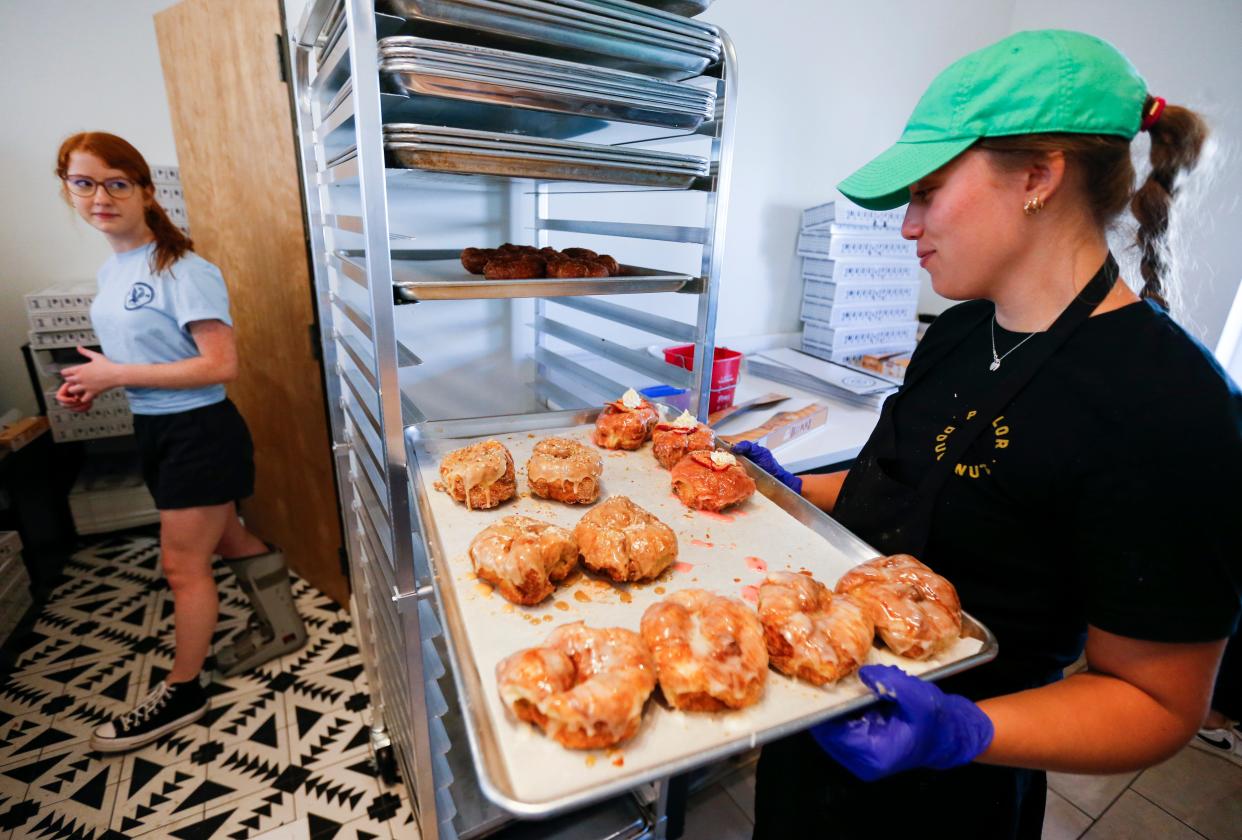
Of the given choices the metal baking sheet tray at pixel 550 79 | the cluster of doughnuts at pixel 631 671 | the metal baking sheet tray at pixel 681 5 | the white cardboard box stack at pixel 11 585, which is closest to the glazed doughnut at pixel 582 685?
the cluster of doughnuts at pixel 631 671

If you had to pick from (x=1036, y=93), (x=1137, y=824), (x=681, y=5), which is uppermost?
(x=681, y=5)

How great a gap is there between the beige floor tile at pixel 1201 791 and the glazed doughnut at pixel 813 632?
2301 mm

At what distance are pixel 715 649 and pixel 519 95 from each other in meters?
1.01

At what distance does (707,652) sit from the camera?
31.1 inches

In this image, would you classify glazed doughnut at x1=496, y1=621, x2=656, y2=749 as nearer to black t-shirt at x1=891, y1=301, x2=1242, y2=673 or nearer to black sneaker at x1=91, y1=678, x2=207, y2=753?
black t-shirt at x1=891, y1=301, x2=1242, y2=673

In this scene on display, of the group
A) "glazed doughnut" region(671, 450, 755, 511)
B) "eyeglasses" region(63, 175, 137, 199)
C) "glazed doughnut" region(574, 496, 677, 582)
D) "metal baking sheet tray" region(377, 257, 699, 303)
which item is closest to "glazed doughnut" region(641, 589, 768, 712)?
"glazed doughnut" region(574, 496, 677, 582)

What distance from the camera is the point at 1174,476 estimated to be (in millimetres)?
765

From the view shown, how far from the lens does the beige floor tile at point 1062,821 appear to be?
2.08 meters

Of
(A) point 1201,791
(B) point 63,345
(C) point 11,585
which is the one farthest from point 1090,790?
(B) point 63,345

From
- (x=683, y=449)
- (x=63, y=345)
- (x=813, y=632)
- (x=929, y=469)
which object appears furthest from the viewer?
(x=63, y=345)

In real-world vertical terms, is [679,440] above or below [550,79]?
below

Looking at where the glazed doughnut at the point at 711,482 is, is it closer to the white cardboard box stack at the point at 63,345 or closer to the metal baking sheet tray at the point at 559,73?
the metal baking sheet tray at the point at 559,73

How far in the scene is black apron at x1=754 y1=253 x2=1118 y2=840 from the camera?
96 cm

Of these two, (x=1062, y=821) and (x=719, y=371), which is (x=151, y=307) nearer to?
(x=719, y=371)
